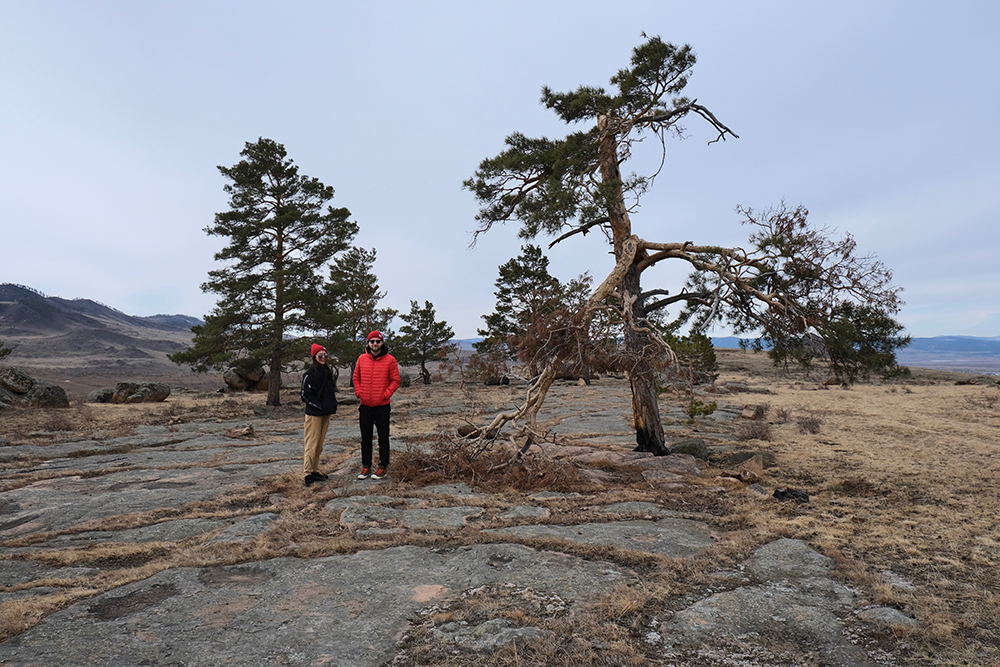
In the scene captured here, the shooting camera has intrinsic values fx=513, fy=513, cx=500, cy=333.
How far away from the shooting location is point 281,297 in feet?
66.4

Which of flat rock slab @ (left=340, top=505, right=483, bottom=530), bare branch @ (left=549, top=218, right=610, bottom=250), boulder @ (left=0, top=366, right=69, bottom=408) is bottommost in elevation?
flat rock slab @ (left=340, top=505, right=483, bottom=530)

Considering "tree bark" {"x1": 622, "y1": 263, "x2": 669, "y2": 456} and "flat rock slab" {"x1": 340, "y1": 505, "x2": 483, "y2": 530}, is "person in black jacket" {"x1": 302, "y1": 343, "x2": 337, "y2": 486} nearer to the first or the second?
"flat rock slab" {"x1": 340, "y1": 505, "x2": 483, "y2": 530}

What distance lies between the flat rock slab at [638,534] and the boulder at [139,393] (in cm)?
2481

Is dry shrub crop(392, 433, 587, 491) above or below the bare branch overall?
below

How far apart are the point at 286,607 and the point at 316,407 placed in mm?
4196

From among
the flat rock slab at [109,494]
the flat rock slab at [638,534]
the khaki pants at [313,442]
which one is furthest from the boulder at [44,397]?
the flat rock slab at [638,534]

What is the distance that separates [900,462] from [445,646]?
9.06 metres

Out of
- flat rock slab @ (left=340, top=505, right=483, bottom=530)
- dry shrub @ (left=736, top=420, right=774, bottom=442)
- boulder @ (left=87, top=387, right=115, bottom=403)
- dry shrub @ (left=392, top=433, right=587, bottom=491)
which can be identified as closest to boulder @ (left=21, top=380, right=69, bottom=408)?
boulder @ (left=87, top=387, right=115, bottom=403)

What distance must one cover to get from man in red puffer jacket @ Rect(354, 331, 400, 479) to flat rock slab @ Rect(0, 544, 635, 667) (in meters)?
3.10

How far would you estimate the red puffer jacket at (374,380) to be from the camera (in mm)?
7480

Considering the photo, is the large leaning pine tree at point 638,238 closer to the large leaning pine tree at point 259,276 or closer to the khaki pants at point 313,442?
the khaki pants at point 313,442

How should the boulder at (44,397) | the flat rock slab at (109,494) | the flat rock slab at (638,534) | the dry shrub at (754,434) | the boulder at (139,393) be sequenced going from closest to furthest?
the flat rock slab at (638,534)
the flat rock slab at (109,494)
the dry shrub at (754,434)
the boulder at (44,397)
the boulder at (139,393)

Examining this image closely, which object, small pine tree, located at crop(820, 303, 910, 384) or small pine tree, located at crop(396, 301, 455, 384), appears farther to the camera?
small pine tree, located at crop(396, 301, 455, 384)

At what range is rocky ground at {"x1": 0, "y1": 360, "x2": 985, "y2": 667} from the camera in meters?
3.01
